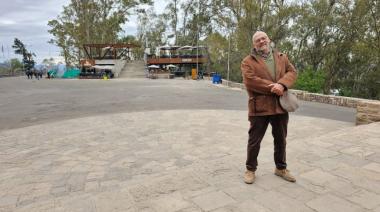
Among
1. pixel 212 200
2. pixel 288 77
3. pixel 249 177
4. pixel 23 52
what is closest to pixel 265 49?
pixel 288 77

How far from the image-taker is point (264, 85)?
295cm

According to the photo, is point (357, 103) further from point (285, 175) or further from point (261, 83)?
point (261, 83)

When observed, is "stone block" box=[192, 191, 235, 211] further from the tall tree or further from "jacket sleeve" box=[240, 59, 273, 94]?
the tall tree

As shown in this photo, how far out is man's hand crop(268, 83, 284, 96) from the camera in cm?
Answer: 289

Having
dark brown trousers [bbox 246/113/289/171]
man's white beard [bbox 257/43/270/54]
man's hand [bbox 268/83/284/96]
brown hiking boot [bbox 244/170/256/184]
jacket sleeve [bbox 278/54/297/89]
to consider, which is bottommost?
brown hiking boot [bbox 244/170/256/184]

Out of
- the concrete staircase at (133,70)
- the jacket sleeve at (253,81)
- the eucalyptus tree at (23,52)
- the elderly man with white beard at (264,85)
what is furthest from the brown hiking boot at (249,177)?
the eucalyptus tree at (23,52)

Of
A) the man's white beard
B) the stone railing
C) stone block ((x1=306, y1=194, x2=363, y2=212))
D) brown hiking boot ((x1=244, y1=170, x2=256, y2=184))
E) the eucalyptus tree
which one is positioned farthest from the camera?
the eucalyptus tree

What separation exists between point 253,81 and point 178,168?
6.81 ft

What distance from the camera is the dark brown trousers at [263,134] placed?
3.13 m

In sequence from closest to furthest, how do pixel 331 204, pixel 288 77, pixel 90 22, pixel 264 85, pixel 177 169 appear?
1. pixel 331 204
2. pixel 264 85
3. pixel 288 77
4. pixel 177 169
5. pixel 90 22

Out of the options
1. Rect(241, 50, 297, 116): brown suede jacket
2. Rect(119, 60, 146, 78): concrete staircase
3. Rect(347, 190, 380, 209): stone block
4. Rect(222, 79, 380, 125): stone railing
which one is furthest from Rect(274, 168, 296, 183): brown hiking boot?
Rect(119, 60, 146, 78): concrete staircase

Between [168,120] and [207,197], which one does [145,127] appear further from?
[207,197]

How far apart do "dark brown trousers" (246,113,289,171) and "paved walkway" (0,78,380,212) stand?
0.24 metres

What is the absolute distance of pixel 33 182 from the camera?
413cm
